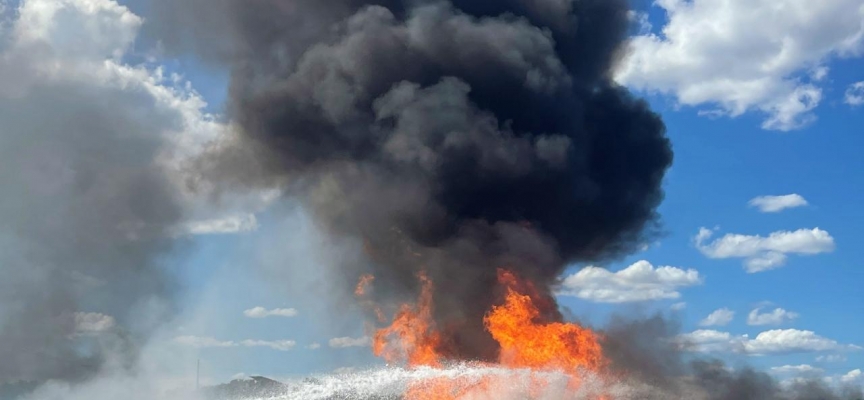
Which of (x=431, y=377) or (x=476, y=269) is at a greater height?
(x=476, y=269)

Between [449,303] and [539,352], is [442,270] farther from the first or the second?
[539,352]

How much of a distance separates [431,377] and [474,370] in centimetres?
345

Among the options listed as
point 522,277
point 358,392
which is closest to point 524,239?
point 522,277

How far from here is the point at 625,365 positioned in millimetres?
57750

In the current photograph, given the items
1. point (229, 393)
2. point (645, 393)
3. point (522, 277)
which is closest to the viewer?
point (645, 393)

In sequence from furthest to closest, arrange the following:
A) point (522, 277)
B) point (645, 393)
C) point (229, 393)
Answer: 1. point (229, 393)
2. point (522, 277)
3. point (645, 393)

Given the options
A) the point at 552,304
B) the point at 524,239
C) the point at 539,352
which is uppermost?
the point at 524,239

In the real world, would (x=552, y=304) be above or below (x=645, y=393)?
above

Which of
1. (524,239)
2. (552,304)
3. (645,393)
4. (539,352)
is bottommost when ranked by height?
(645,393)

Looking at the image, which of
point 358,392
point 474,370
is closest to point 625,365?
point 474,370

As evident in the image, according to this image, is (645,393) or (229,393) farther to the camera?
(229,393)

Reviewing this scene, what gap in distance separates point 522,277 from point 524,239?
9.10ft

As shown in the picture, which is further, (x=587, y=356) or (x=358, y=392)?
(x=358, y=392)

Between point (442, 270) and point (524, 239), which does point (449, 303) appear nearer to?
point (442, 270)
